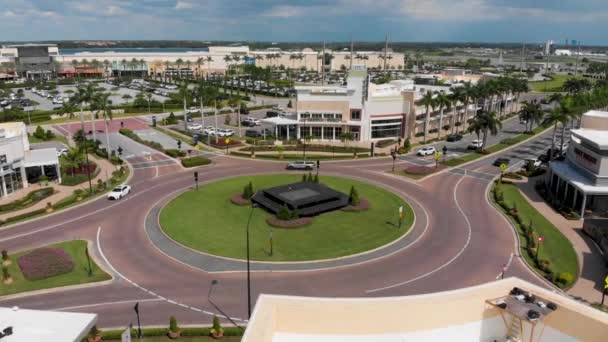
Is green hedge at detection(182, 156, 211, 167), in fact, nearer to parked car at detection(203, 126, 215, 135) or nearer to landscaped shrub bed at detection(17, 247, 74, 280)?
parked car at detection(203, 126, 215, 135)

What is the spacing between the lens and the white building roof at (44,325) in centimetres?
2311

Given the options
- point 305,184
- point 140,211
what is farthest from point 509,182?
point 140,211

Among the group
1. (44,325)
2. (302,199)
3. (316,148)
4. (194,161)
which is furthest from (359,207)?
(44,325)

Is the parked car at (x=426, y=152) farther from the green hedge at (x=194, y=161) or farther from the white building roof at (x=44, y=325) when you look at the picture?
the white building roof at (x=44, y=325)

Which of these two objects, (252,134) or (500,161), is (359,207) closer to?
(500,161)

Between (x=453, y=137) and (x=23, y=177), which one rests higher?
(x=23, y=177)

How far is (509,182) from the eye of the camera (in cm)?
6931

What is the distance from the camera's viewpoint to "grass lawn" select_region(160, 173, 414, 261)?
149 feet

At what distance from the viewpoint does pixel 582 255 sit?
4556 centimetres

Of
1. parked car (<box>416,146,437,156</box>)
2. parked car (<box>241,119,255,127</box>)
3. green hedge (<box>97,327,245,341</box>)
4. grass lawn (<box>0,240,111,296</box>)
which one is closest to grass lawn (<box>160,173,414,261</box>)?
grass lawn (<box>0,240,111,296</box>)

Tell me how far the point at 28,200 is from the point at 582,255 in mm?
66756

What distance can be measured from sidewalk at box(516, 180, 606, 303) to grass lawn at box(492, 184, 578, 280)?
65cm

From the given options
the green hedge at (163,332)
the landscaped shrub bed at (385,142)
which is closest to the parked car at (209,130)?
the landscaped shrub bed at (385,142)

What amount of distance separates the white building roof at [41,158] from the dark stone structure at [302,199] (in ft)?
107
